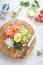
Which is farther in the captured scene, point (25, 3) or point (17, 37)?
point (25, 3)

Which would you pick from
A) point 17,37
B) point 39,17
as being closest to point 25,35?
point 17,37

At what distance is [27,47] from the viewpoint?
102 cm

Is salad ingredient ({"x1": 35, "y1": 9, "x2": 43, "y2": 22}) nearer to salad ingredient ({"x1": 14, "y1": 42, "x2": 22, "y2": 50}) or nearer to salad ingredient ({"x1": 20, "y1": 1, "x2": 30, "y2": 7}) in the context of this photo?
salad ingredient ({"x1": 20, "y1": 1, "x2": 30, "y2": 7})

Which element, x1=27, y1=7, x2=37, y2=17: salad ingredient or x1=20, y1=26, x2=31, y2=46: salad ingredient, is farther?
x1=27, y1=7, x2=37, y2=17: salad ingredient

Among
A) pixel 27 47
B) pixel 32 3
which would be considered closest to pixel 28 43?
pixel 27 47

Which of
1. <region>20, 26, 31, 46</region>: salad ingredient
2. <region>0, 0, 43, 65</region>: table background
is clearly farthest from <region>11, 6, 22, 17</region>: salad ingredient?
<region>20, 26, 31, 46</region>: salad ingredient

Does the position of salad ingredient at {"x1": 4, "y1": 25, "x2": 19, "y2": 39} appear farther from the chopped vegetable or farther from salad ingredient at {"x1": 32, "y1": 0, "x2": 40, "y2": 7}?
salad ingredient at {"x1": 32, "y1": 0, "x2": 40, "y2": 7}

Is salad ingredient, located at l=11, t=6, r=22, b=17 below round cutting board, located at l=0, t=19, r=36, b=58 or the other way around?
the other way around

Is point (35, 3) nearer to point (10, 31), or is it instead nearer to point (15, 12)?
point (15, 12)

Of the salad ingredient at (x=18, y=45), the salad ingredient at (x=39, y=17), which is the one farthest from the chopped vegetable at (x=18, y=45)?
the salad ingredient at (x=39, y=17)

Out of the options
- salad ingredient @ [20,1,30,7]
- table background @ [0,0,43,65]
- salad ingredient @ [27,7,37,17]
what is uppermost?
salad ingredient @ [20,1,30,7]

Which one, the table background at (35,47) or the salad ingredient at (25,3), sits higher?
the salad ingredient at (25,3)

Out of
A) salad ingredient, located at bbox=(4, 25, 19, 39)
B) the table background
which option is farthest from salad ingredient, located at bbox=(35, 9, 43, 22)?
salad ingredient, located at bbox=(4, 25, 19, 39)

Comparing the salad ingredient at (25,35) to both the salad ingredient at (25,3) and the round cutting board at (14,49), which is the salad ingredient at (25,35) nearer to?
the round cutting board at (14,49)
